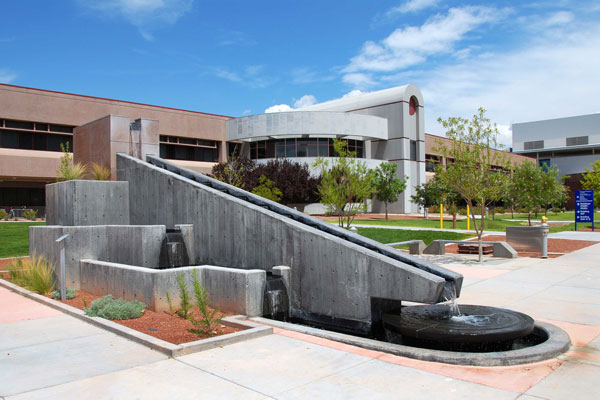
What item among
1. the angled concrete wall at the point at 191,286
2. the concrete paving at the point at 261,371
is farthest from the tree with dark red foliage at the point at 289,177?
the concrete paving at the point at 261,371

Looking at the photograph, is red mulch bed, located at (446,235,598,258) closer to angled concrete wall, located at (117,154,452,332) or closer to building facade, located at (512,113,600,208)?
angled concrete wall, located at (117,154,452,332)

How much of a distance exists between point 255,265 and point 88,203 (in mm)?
5346

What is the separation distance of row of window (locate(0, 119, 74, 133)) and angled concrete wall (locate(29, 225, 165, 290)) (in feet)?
→ 102

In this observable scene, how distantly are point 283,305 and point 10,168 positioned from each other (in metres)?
Answer: 35.0

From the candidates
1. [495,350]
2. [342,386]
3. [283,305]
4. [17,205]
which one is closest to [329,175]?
[283,305]

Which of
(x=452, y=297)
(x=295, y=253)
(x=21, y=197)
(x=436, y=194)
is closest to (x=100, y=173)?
(x=295, y=253)

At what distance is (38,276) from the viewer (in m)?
10.1

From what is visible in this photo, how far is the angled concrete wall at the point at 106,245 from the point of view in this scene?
401 inches

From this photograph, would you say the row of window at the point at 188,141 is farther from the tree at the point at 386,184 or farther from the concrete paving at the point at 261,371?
the concrete paving at the point at 261,371

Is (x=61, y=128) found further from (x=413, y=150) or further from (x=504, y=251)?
(x=504, y=251)

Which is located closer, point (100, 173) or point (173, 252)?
point (173, 252)

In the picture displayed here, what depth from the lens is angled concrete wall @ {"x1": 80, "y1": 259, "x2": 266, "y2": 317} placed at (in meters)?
7.86

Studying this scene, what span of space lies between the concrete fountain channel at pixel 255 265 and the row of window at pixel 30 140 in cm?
2821

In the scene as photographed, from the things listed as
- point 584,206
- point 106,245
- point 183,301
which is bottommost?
point 183,301
